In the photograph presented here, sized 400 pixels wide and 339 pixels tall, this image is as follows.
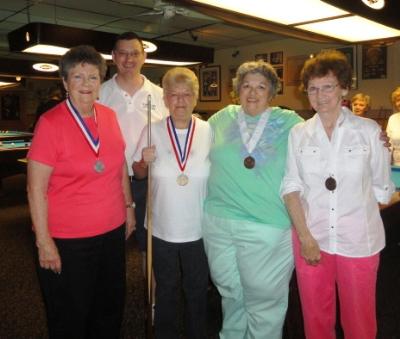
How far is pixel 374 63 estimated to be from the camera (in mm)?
7324

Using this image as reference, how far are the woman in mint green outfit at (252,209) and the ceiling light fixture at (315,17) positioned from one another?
0.30 metres

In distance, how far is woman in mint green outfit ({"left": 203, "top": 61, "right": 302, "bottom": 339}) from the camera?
196cm

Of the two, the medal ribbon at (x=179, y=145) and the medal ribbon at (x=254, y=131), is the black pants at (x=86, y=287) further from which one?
the medal ribbon at (x=254, y=131)

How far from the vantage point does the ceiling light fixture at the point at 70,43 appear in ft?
16.4

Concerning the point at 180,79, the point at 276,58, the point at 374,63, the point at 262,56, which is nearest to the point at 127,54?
the point at 180,79

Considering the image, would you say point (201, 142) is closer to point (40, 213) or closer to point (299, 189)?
point (299, 189)

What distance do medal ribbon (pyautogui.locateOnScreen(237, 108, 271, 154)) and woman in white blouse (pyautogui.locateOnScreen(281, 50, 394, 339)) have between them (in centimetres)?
19

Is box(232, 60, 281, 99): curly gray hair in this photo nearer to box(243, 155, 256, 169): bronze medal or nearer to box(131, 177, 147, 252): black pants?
box(243, 155, 256, 169): bronze medal

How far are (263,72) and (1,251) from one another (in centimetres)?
351

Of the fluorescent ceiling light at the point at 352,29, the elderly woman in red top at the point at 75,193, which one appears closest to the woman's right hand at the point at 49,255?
the elderly woman in red top at the point at 75,193

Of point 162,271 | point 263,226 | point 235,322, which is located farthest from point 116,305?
point 263,226

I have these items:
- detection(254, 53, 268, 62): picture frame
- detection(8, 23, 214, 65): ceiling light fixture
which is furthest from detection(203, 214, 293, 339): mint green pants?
detection(254, 53, 268, 62): picture frame

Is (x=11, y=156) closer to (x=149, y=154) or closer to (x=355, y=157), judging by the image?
(x=149, y=154)

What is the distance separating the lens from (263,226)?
196cm
